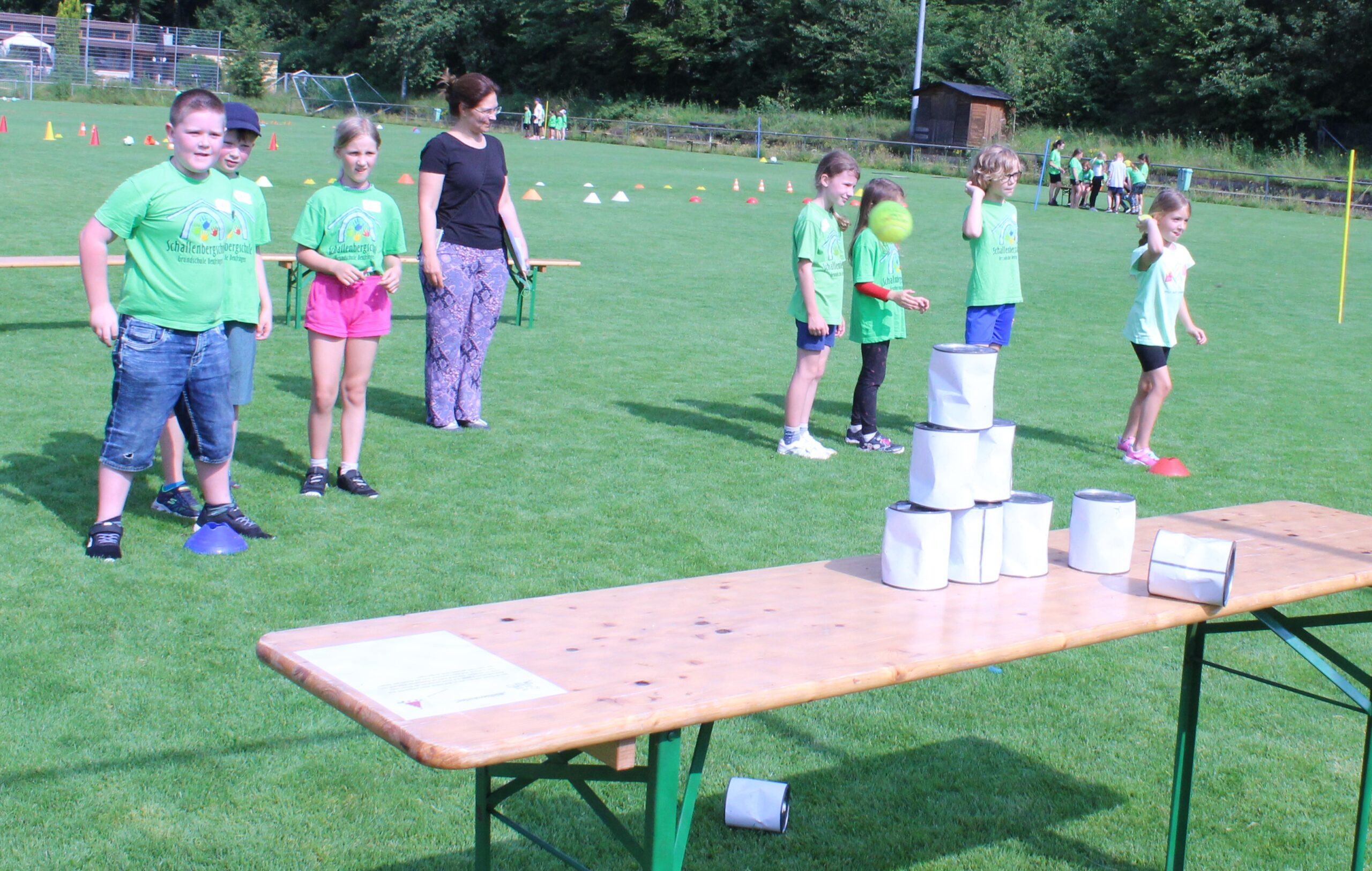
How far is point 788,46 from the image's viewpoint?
227ft

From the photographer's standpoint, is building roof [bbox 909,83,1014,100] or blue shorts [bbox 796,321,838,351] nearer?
blue shorts [bbox 796,321,838,351]

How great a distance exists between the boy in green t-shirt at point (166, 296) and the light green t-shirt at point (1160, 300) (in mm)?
5165

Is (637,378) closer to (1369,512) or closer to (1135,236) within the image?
(1369,512)

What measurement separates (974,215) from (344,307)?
363 centimetres

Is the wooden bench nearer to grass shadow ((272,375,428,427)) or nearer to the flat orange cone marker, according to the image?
grass shadow ((272,375,428,427))

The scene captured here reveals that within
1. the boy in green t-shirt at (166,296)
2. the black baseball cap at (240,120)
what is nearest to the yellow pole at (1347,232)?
the black baseball cap at (240,120)

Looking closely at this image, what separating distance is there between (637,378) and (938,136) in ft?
142

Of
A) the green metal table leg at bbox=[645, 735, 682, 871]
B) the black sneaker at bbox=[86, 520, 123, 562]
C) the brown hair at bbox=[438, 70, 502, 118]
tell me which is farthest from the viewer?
the brown hair at bbox=[438, 70, 502, 118]

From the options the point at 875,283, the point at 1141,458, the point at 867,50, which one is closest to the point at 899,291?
the point at 875,283

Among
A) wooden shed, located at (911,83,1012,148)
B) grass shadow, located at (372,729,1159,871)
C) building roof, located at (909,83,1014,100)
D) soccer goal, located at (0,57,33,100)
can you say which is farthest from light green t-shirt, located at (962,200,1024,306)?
soccer goal, located at (0,57,33,100)

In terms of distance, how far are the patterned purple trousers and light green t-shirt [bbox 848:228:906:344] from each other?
6.74ft

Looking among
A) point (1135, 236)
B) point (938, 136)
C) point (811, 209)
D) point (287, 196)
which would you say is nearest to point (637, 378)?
point (811, 209)

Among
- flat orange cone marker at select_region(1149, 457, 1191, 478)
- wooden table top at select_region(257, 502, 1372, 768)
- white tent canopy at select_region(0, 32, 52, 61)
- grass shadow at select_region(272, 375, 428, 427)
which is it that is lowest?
grass shadow at select_region(272, 375, 428, 427)

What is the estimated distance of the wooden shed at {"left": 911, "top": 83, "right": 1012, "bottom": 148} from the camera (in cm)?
4934
